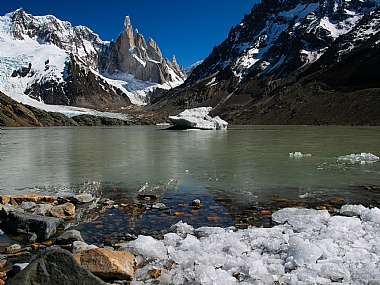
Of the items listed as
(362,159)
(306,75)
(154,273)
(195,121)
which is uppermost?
(306,75)

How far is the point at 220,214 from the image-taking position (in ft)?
25.6

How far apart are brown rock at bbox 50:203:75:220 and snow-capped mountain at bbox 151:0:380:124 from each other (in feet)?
282

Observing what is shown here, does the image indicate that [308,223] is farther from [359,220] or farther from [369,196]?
[369,196]

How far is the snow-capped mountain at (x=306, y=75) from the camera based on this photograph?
101688 mm

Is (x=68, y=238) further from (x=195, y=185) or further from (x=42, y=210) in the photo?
(x=195, y=185)

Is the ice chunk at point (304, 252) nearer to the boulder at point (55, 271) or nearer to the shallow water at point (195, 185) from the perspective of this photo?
the shallow water at point (195, 185)

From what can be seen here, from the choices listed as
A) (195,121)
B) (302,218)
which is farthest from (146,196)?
(195,121)

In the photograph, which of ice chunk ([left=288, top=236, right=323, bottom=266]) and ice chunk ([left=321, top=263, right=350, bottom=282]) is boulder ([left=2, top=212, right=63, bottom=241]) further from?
ice chunk ([left=321, top=263, right=350, bottom=282])

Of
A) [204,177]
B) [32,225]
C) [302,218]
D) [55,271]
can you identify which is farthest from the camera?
[204,177]

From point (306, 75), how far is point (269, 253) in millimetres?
137793

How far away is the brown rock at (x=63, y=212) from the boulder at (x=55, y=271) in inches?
155

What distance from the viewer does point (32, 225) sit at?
21.3 ft

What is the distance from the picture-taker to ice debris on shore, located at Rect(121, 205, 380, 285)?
4.69 metres

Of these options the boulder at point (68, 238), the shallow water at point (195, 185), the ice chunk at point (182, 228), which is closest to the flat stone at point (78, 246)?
the boulder at point (68, 238)
